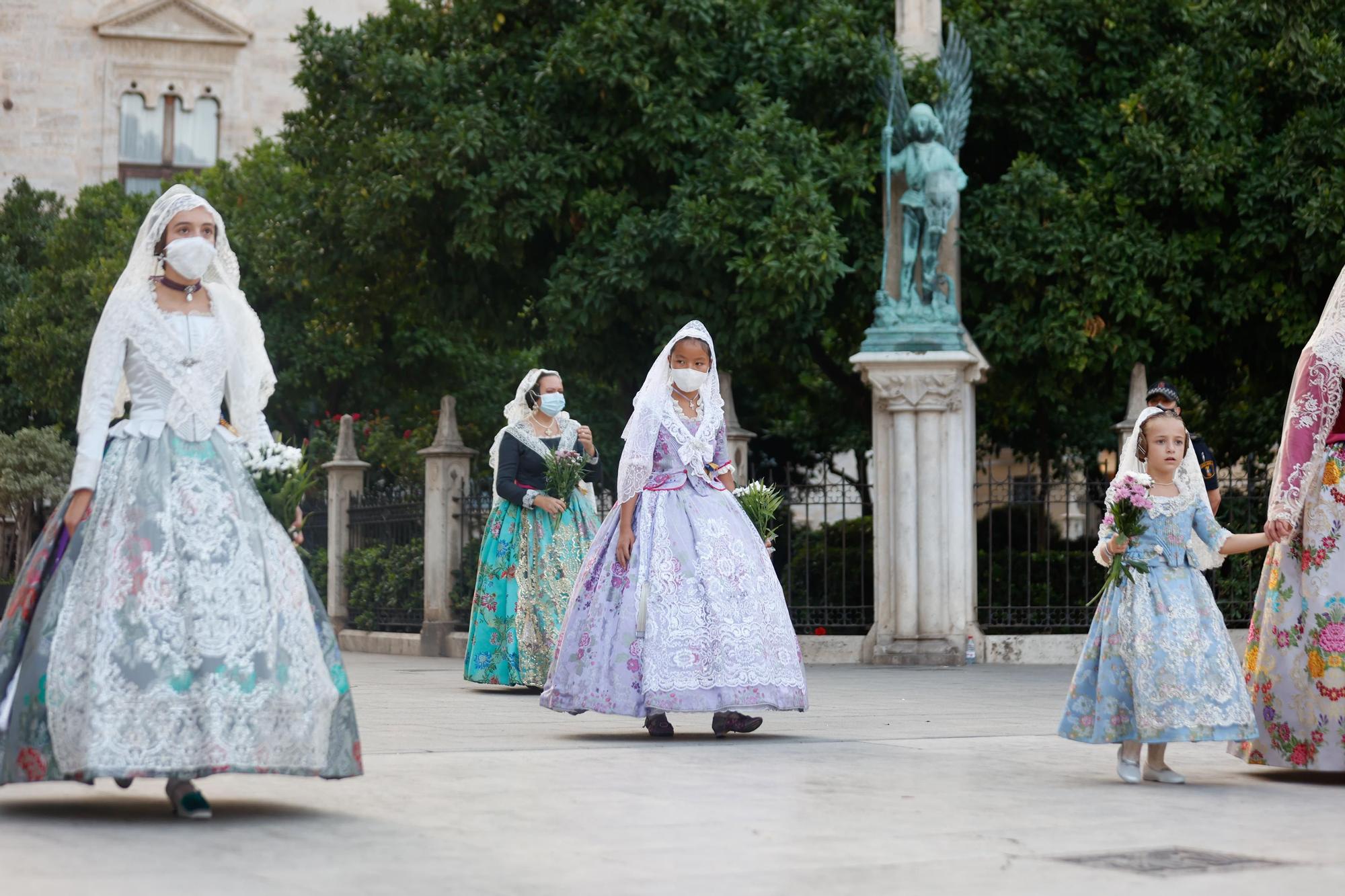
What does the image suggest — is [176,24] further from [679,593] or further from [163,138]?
[679,593]

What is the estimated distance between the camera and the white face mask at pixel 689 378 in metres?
9.40

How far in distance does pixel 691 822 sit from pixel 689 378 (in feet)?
12.1

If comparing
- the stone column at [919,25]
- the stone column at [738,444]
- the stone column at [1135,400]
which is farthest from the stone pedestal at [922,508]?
the stone column at [919,25]

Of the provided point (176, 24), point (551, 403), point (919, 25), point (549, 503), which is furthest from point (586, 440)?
point (176, 24)

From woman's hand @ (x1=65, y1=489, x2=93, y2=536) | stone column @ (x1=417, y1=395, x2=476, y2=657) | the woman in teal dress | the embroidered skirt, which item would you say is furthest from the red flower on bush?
stone column @ (x1=417, y1=395, x2=476, y2=657)

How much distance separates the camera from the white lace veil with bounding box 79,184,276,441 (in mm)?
6535

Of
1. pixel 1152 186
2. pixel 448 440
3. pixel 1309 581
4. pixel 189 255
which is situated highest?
pixel 1152 186

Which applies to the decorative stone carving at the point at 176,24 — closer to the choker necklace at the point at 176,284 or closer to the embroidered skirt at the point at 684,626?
the embroidered skirt at the point at 684,626

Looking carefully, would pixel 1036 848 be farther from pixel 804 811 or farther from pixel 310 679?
pixel 310 679

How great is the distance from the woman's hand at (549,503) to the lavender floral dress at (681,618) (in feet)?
10.8

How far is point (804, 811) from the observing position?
20.8ft

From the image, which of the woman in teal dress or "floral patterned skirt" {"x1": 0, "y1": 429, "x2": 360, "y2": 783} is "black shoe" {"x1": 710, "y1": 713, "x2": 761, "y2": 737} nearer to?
"floral patterned skirt" {"x1": 0, "y1": 429, "x2": 360, "y2": 783}

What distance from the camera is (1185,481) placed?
7.86m

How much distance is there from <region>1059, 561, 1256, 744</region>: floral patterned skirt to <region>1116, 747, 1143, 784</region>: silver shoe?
3.7 inches
